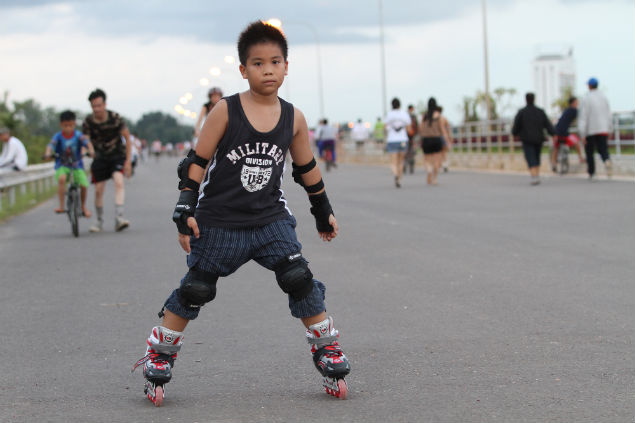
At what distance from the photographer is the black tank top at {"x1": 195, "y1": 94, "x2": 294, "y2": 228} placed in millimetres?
4684

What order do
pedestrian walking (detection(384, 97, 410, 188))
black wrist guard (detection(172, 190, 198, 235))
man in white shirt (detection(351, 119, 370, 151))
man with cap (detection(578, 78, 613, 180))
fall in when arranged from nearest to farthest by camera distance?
black wrist guard (detection(172, 190, 198, 235)), man with cap (detection(578, 78, 613, 180)), pedestrian walking (detection(384, 97, 410, 188)), man in white shirt (detection(351, 119, 370, 151))

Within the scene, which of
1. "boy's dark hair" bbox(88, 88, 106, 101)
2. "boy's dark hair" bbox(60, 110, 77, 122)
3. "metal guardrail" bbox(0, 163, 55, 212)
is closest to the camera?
"boy's dark hair" bbox(88, 88, 106, 101)

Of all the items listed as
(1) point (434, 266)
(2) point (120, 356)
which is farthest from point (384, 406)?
(1) point (434, 266)

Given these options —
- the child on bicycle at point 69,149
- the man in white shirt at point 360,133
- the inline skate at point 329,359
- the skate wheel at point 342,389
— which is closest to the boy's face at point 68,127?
the child on bicycle at point 69,149

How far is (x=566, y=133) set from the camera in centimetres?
2314

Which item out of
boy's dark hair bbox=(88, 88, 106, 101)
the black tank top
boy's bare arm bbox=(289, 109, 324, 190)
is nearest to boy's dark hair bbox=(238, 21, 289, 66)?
the black tank top

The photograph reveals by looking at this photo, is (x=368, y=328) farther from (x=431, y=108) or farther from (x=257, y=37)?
(x=431, y=108)

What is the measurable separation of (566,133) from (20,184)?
41.1 feet

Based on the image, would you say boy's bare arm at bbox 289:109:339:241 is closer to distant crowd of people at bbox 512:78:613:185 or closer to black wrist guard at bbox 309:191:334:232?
black wrist guard at bbox 309:191:334:232

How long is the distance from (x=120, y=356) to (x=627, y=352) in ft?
9.16

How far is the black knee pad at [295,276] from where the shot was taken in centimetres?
472

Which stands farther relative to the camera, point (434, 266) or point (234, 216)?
point (434, 266)

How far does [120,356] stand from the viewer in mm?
5949

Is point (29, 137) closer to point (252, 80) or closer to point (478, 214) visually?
point (478, 214)
